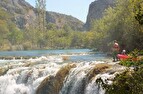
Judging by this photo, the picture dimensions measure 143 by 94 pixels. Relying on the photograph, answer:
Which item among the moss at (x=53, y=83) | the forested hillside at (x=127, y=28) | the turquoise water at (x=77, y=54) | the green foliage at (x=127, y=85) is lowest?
the moss at (x=53, y=83)

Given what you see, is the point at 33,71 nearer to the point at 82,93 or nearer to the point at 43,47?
the point at 82,93

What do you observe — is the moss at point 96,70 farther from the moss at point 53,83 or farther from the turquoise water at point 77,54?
the turquoise water at point 77,54

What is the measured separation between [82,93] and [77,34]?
145546mm

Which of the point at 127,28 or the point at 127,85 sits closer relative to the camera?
the point at 127,85

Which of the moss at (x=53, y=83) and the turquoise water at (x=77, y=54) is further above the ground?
the turquoise water at (x=77, y=54)

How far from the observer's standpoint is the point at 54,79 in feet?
83.6

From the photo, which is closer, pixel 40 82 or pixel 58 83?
pixel 58 83

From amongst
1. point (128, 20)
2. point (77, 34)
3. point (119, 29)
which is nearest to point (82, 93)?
point (128, 20)

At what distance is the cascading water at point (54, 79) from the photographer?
22.4 m

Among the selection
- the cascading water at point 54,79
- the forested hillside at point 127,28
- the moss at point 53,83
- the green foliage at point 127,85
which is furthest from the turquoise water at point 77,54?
the green foliage at point 127,85

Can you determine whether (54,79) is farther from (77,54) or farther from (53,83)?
(77,54)

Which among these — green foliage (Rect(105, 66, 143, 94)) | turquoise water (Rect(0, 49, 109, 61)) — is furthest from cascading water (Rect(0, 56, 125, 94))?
turquoise water (Rect(0, 49, 109, 61))

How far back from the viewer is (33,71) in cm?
2845

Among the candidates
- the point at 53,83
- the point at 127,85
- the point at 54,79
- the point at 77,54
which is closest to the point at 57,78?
the point at 54,79
